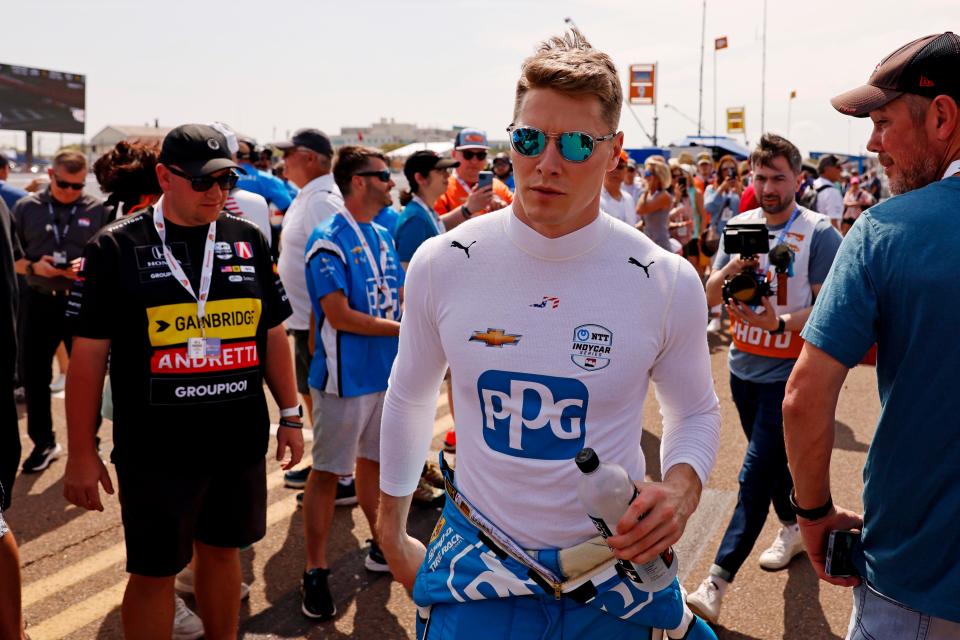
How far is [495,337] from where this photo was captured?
1.98m

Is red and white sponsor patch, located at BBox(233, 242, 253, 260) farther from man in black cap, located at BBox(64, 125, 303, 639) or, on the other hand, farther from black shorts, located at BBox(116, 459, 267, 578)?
black shorts, located at BBox(116, 459, 267, 578)

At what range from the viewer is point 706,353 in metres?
2.08

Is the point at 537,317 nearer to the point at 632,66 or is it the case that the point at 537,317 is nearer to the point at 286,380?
the point at 286,380

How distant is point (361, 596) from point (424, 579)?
2204 millimetres

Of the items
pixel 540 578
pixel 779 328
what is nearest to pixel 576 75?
pixel 540 578

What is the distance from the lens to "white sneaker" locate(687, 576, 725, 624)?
3.80 metres

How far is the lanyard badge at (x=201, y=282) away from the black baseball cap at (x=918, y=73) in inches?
89.5

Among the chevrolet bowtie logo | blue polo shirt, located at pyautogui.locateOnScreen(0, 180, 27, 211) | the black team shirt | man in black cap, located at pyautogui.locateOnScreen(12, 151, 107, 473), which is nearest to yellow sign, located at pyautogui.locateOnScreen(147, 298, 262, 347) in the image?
the black team shirt

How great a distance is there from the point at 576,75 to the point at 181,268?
5.79ft

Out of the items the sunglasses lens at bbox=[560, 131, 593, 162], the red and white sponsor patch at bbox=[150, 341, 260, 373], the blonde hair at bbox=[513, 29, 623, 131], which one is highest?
the blonde hair at bbox=[513, 29, 623, 131]

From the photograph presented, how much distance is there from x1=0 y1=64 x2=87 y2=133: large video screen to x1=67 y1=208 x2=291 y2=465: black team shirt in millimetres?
46623

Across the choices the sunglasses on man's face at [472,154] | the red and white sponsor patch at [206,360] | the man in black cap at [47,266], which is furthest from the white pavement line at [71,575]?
the sunglasses on man's face at [472,154]

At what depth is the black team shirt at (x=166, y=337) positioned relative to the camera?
9.52 feet

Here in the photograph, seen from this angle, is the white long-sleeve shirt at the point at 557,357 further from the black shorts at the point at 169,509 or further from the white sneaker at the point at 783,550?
the white sneaker at the point at 783,550
